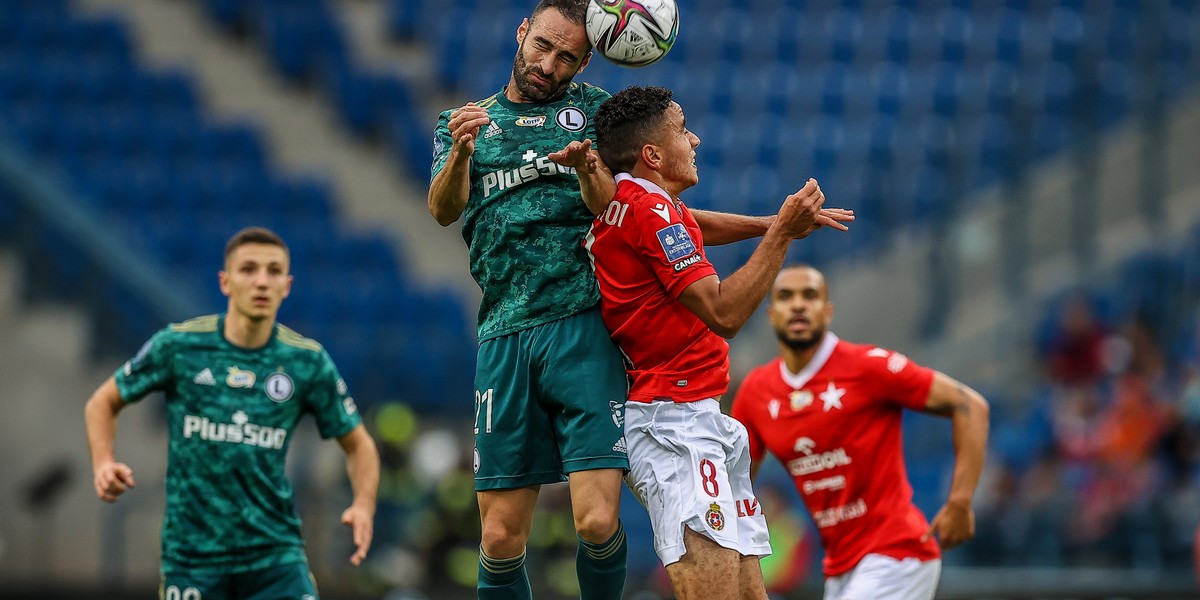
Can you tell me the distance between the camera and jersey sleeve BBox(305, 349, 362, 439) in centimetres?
707

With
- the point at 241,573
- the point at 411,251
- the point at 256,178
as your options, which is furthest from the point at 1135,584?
the point at 256,178

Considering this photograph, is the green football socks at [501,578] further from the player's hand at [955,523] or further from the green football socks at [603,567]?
the player's hand at [955,523]

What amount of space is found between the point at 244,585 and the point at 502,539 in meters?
1.49

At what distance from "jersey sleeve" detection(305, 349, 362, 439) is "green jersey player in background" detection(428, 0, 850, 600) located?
1.36 meters

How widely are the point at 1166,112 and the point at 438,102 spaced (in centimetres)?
769

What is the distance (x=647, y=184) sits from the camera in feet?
18.9

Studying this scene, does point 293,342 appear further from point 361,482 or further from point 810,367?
point 810,367

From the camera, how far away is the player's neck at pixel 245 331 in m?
7.05

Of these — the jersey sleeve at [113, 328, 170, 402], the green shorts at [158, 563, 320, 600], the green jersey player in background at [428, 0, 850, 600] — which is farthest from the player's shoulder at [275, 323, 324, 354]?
the green jersey player in background at [428, 0, 850, 600]

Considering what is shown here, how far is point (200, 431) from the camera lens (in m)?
6.79

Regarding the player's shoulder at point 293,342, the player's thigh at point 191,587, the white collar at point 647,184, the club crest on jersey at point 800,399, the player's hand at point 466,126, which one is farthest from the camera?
the club crest on jersey at point 800,399

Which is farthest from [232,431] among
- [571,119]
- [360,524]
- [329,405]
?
[571,119]

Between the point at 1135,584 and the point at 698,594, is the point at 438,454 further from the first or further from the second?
the point at 698,594

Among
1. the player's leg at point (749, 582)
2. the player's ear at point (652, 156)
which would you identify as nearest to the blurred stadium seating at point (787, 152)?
the player's leg at point (749, 582)
